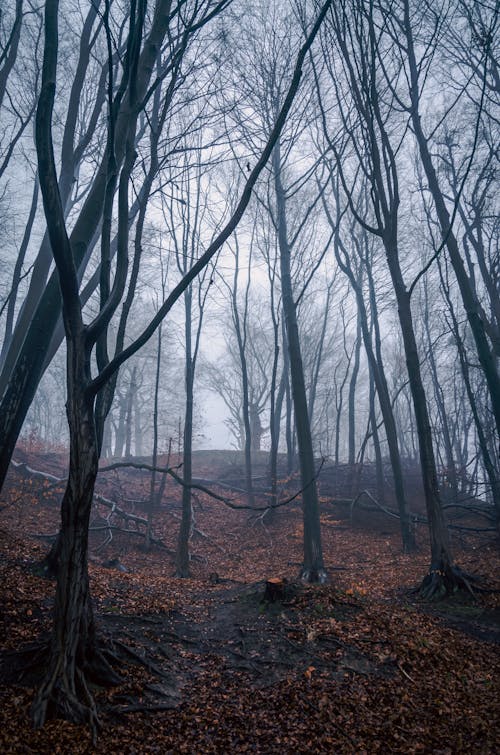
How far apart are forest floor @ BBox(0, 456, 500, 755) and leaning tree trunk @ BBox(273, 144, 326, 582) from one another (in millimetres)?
976

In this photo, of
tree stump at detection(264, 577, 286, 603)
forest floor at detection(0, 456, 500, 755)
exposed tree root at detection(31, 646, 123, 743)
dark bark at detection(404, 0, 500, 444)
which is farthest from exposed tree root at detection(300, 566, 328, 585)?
exposed tree root at detection(31, 646, 123, 743)

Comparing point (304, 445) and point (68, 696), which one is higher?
point (304, 445)

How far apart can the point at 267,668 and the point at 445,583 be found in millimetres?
3919

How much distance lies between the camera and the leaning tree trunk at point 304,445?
802 cm

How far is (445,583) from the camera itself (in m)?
6.36

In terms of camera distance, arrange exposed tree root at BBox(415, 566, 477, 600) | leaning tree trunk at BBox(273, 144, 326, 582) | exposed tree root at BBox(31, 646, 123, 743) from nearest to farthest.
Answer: exposed tree root at BBox(31, 646, 123, 743) < exposed tree root at BBox(415, 566, 477, 600) < leaning tree trunk at BBox(273, 144, 326, 582)

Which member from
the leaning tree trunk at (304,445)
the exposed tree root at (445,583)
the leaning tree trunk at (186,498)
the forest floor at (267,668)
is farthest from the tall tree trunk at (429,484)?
the leaning tree trunk at (186,498)

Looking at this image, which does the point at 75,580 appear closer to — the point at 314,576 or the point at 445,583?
the point at 445,583

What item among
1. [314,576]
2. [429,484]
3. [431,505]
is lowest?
[314,576]

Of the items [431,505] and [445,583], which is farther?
[431,505]

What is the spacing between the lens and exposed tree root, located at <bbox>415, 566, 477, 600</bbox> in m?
6.24

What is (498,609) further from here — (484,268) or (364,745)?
(484,268)

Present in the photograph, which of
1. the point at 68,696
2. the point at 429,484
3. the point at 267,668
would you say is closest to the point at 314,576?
the point at 429,484

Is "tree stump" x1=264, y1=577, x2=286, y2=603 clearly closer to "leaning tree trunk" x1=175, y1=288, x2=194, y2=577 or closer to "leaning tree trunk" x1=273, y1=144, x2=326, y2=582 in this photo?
"leaning tree trunk" x1=273, y1=144, x2=326, y2=582
